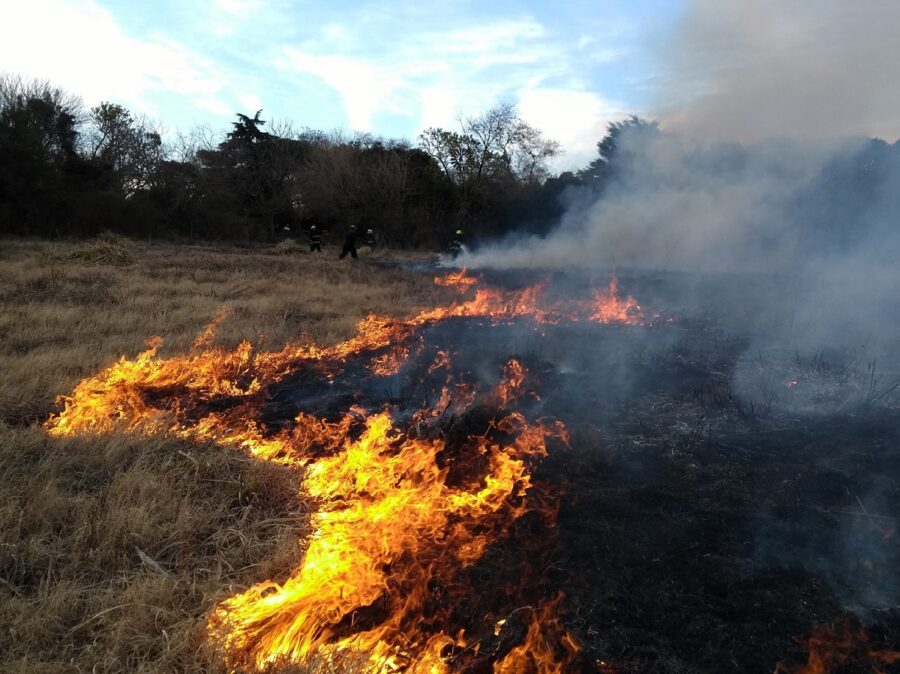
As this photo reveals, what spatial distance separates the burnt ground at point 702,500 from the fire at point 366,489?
154mm

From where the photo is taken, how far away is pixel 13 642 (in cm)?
234

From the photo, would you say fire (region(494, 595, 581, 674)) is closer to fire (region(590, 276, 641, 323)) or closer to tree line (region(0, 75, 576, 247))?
fire (region(590, 276, 641, 323))

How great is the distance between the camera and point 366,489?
383cm

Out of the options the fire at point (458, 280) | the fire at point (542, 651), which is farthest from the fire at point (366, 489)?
the fire at point (458, 280)

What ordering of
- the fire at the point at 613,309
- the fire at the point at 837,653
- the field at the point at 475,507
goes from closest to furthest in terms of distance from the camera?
1. the fire at the point at 837,653
2. the field at the point at 475,507
3. the fire at the point at 613,309

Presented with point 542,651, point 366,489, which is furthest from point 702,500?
point 366,489

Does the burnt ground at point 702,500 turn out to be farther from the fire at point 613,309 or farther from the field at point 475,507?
the fire at point 613,309

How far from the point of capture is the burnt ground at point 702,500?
8.48 ft

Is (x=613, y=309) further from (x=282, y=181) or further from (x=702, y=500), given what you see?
(x=282, y=181)

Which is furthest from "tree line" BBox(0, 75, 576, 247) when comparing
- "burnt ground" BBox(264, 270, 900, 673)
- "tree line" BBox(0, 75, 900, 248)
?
"burnt ground" BBox(264, 270, 900, 673)

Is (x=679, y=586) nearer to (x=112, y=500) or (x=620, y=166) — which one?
(x=112, y=500)

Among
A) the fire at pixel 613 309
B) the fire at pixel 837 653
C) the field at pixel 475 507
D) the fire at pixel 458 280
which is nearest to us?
the fire at pixel 837 653

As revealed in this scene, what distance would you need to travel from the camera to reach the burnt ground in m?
2.59

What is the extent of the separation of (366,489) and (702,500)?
2340 mm
